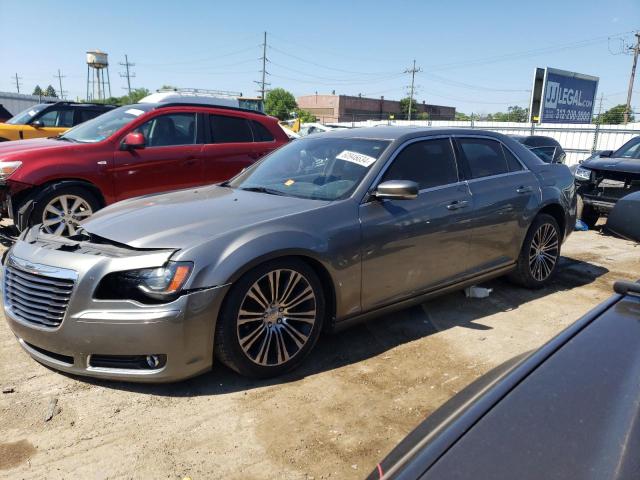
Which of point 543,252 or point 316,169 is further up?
point 316,169

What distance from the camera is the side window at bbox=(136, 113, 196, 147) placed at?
674cm

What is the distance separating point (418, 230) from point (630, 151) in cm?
664

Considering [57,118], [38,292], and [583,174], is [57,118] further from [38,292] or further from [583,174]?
[583,174]

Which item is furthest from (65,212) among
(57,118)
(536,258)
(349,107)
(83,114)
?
(349,107)

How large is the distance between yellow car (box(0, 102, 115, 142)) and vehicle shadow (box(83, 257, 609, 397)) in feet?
30.1

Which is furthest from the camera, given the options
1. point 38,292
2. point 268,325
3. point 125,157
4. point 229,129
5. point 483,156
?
point 229,129

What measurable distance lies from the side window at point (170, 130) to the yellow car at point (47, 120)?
5077 millimetres

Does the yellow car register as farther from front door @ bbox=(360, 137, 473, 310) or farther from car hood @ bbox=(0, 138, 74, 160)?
front door @ bbox=(360, 137, 473, 310)

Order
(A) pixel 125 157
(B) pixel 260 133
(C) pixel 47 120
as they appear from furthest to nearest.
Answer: (C) pixel 47 120 < (B) pixel 260 133 < (A) pixel 125 157

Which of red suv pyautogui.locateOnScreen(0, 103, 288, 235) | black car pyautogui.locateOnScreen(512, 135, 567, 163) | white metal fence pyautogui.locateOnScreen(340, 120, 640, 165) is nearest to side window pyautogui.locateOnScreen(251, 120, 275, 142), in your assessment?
red suv pyautogui.locateOnScreen(0, 103, 288, 235)

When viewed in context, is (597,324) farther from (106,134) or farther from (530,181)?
(106,134)

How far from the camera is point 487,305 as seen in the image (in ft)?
15.6

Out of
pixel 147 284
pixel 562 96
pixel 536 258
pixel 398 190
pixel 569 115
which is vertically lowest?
pixel 536 258

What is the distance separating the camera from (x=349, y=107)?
8431 centimetres
